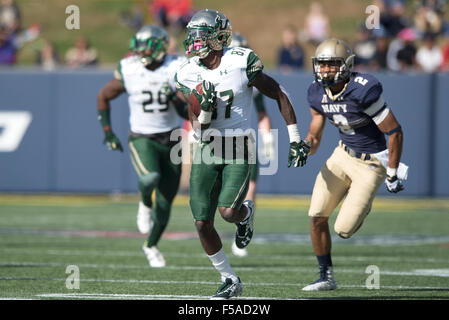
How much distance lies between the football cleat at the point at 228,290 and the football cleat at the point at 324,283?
27.9 inches

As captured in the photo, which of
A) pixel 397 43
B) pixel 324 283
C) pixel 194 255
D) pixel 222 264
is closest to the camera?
pixel 222 264

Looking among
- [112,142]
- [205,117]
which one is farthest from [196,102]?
[112,142]

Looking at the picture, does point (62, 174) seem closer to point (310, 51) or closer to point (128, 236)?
point (128, 236)

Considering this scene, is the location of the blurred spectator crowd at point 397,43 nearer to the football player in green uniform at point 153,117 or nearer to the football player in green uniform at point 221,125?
the football player in green uniform at point 153,117

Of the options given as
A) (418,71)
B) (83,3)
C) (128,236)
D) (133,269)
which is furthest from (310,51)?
(133,269)

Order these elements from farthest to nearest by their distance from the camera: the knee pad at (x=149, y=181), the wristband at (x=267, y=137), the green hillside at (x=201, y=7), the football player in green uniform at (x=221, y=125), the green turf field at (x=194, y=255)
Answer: the green hillside at (x=201, y=7), the wristband at (x=267, y=137), the knee pad at (x=149, y=181), the green turf field at (x=194, y=255), the football player in green uniform at (x=221, y=125)

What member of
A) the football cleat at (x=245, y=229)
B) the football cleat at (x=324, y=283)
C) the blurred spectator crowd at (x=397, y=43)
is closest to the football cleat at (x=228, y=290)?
the football cleat at (x=245, y=229)

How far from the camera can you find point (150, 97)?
8.02 m

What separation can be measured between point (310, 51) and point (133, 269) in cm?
1641

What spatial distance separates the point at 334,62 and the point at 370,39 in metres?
8.91

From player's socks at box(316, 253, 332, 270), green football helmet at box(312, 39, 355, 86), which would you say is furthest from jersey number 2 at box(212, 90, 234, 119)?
player's socks at box(316, 253, 332, 270)

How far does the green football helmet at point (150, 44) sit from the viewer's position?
7934 millimetres

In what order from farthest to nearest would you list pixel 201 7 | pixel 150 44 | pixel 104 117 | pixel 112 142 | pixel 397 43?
pixel 201 7, pixel 397 43, pixel 104 117, pixel 112 142, pixel 150 44

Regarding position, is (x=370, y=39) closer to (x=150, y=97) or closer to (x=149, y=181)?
(x=150, y=97)
